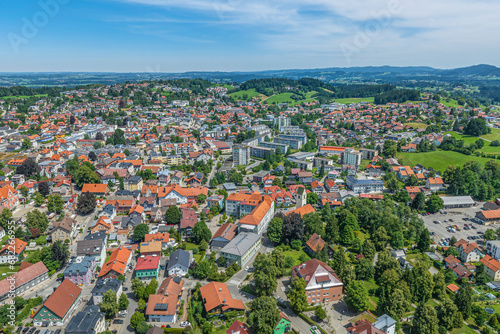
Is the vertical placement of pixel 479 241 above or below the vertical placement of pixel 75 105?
below

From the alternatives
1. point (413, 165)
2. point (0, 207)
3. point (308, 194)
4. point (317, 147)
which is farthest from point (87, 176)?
point (413, 165)

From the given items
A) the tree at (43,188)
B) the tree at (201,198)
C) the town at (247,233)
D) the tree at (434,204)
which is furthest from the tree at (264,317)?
the tree at (43,188)

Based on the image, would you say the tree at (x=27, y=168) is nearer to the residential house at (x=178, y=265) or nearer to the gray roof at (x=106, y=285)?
the gray roof at (x=106, y=285)

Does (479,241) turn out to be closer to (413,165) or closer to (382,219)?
(382,219)

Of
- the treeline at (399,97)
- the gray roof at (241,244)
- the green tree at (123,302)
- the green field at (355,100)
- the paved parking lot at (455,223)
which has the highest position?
the treeline at (399,97)

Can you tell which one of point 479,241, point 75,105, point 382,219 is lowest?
point 479,241

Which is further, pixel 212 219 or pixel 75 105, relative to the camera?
pixel 75 105
